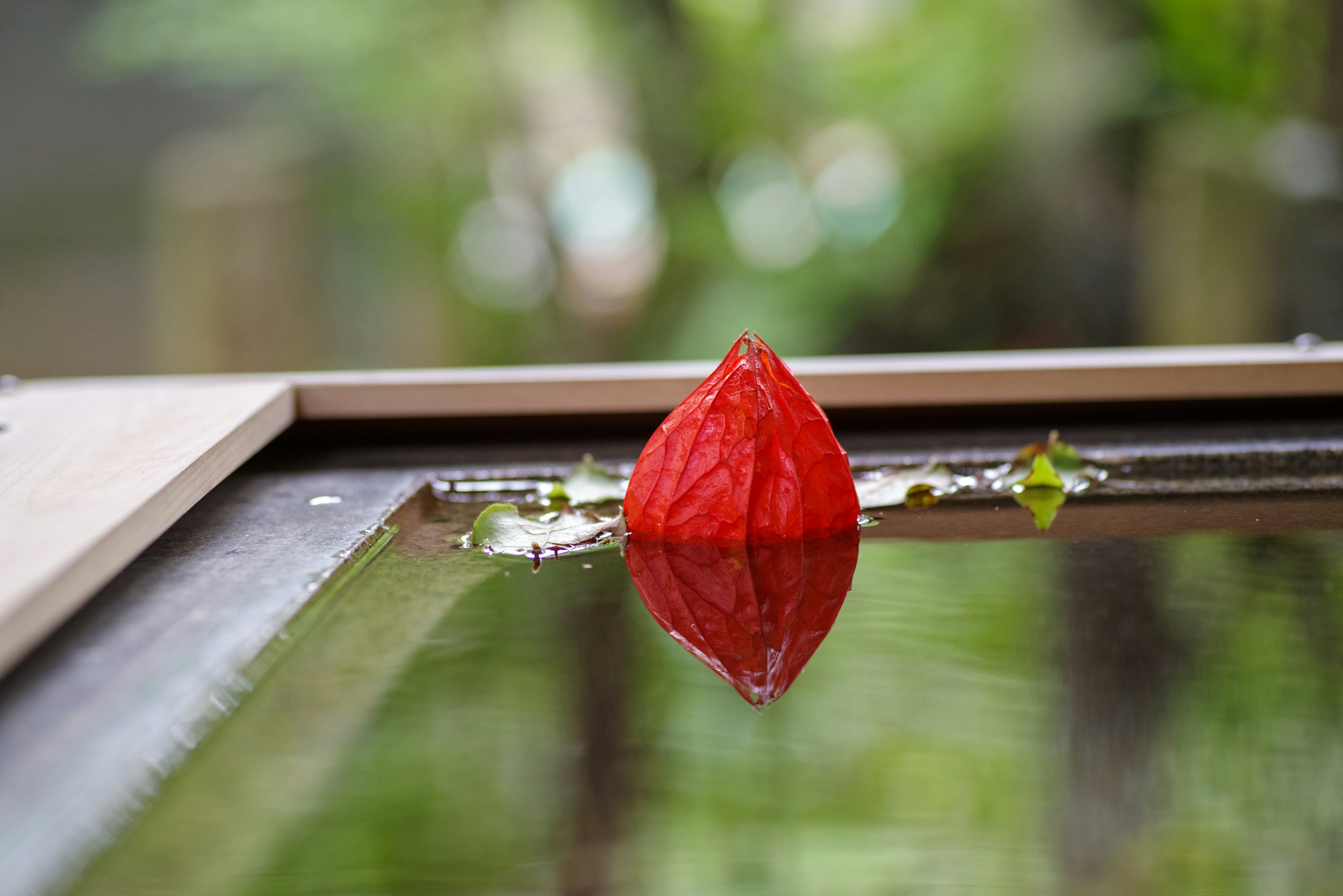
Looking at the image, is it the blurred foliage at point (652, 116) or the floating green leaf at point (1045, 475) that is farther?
the blurred foliage at point (652, 116)

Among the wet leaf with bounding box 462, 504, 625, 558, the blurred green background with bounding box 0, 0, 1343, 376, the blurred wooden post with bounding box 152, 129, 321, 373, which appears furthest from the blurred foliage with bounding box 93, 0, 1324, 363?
the wet leaf with bounding box 462, 504, 625, 558

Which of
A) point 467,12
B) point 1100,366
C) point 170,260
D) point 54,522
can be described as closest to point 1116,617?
point 1100,366

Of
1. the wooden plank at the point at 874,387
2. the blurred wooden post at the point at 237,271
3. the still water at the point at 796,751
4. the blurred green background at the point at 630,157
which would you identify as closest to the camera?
the still water at the point at 796,751

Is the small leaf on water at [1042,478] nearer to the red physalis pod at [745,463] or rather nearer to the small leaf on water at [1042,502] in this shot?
the small leaf on water at [1042,502]

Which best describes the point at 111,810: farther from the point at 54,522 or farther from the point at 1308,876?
the point at 1308,876

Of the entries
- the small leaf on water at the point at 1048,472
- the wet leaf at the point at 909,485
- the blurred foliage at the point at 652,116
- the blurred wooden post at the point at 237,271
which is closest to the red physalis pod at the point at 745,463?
the wet leaf at the point at 909,485

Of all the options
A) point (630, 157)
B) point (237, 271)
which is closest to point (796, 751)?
point (237, 271)
